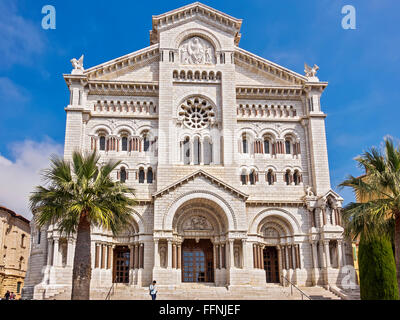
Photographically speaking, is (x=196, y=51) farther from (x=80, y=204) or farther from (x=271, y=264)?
(x=80, y=204)

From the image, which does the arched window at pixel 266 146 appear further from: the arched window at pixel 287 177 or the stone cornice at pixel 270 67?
the stone cornice at pixel 270 67

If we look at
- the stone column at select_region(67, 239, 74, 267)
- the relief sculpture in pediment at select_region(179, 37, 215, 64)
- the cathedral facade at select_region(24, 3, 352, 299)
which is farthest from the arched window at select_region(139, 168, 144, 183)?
the relief sculpture in pediment at select_region(179, 37, 215, 64)

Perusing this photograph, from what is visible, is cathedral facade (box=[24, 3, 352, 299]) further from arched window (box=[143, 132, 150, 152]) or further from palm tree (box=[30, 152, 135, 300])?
palm tree (box=[30, 152, 135, 300])

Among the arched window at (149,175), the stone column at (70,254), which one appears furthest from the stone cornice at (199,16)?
the stone column at (70,254)

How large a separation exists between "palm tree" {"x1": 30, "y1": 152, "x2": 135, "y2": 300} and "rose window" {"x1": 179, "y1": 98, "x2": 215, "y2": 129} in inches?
640

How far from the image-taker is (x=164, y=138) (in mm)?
37375

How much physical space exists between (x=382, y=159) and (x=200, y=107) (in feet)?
65.7

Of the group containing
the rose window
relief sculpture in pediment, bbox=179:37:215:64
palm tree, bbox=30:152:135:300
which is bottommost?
palm tree, bbox=30:152:135:300

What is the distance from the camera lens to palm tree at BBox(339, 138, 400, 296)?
68.3 feet

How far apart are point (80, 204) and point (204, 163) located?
56.7 feet

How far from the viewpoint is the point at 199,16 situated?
134ft

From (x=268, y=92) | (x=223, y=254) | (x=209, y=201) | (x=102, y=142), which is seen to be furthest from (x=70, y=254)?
(x=268, y=92)
